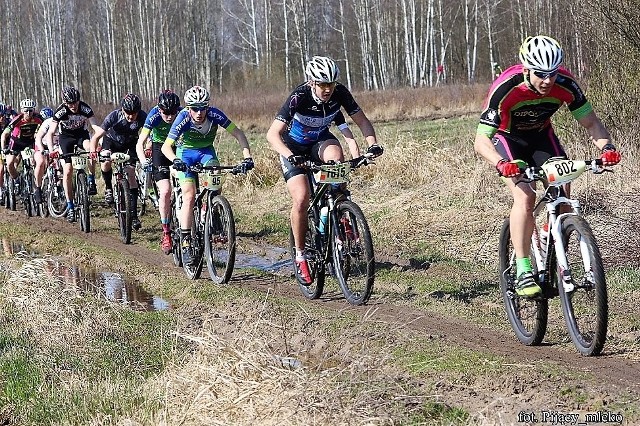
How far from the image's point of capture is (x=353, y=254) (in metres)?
7.95

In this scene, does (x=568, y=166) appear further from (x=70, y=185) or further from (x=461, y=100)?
(x=461, y=100)

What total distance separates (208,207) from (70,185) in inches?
224

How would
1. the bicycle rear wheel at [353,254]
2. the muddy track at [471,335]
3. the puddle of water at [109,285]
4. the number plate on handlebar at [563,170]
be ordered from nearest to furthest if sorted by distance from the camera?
1. the muddy track at [471,335]
2. the number plate on handlebar at [563,170]
3. the bicycle rear wheel at [353,254]
4. the puddle of water at [109,285]

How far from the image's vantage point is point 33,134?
17.2 m

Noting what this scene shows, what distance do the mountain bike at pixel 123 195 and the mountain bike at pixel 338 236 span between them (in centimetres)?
472

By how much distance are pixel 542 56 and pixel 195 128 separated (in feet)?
16.6

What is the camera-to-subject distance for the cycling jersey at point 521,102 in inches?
243

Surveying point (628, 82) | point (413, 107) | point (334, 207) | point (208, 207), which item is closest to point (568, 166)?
point (334, 207)

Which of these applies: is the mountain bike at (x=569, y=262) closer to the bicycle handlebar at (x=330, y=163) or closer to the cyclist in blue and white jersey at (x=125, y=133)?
the bicycle handlebar at (x=330, y=163)

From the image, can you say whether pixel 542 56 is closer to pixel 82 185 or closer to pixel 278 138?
pixel 278 138

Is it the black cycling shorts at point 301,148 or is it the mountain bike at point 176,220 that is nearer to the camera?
the black cycling shorts at point 301,148

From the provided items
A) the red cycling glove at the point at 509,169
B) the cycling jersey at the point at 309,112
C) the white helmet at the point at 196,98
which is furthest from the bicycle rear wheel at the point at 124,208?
the red cycling glove at the point at 509,169

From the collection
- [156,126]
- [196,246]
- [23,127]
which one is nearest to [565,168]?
[196,246]

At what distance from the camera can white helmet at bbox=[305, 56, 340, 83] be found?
7.82 metres
